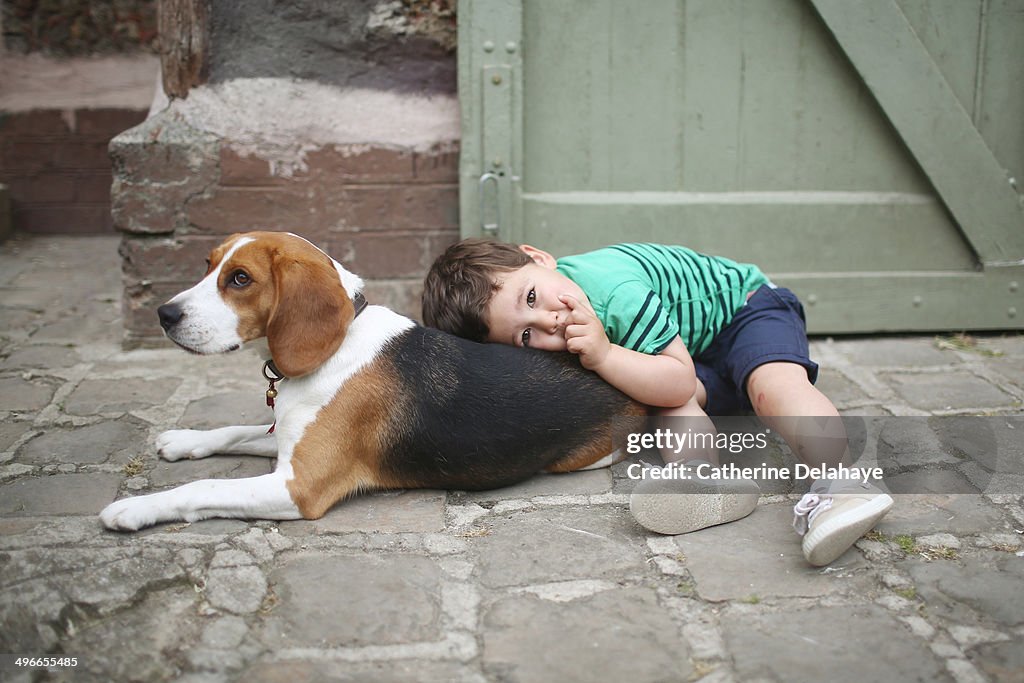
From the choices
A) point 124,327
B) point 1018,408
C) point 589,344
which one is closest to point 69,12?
point 124,327

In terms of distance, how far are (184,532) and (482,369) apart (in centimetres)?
99

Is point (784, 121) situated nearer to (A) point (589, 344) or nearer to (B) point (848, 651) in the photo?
(A) point (589, 344)

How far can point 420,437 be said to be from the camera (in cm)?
294

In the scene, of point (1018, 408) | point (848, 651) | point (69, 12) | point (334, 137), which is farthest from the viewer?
point (69, 12)

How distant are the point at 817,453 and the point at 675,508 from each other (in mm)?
561

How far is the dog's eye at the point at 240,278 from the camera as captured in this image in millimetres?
2811

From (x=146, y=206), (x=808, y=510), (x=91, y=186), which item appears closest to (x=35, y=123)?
(x=91, y=186)

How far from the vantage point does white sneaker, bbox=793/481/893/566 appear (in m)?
2.49

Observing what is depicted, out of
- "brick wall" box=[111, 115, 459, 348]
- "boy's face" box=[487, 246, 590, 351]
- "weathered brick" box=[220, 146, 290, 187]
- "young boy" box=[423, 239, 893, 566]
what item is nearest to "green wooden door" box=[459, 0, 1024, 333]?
"brick wall" box=[111, 115, 459, 348]

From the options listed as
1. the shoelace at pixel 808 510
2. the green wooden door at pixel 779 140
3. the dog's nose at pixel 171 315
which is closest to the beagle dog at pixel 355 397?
the dog's nose at pixel 171 315

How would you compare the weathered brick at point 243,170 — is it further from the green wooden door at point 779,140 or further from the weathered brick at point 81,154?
the weathered brick at point 81,154

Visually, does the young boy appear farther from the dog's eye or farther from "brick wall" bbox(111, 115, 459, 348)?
"brick wall" bbox(111, 115, 459, 348)
